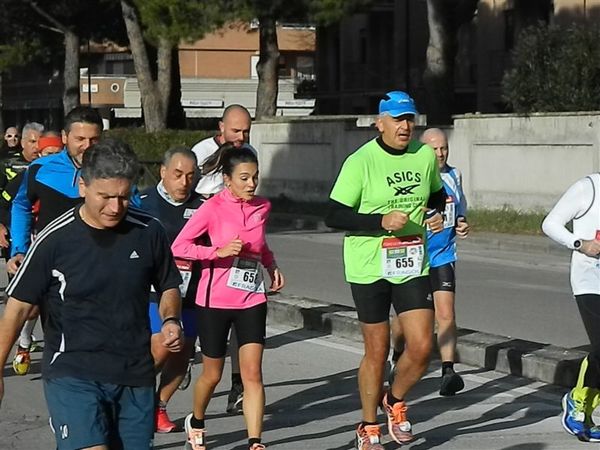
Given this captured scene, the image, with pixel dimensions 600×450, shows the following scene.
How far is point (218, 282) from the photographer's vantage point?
7.89 meters

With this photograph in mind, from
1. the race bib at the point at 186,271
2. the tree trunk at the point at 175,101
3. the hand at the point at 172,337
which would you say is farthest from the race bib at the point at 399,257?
the tree trunk at the point at 175,101

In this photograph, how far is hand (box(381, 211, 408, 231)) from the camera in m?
7.43

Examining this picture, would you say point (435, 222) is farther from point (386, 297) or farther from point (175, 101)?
point (175, 101)

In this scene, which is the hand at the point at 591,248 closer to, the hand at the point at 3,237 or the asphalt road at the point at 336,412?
the asphalt road at the point at 336,412

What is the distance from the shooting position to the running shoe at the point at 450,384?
9.63 m

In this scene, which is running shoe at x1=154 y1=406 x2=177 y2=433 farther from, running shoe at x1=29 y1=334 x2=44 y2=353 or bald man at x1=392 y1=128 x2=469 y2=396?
running shoe at x1=29 y1=334 x2=44 y2=353

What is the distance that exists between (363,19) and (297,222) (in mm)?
29033

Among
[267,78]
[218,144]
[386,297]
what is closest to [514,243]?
[218,144]

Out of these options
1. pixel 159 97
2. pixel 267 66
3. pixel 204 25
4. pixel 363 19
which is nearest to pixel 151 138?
pixel 159 97

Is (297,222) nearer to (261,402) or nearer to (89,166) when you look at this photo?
(261,402)

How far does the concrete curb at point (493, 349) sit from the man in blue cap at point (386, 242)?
2436 mm

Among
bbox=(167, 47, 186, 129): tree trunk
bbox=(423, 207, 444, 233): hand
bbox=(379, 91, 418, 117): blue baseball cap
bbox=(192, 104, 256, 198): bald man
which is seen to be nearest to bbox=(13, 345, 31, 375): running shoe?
bbox=(192, 104, 256, 198): bald man

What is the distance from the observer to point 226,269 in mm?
7922

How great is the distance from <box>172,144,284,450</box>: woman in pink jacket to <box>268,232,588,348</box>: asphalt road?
4784mm
